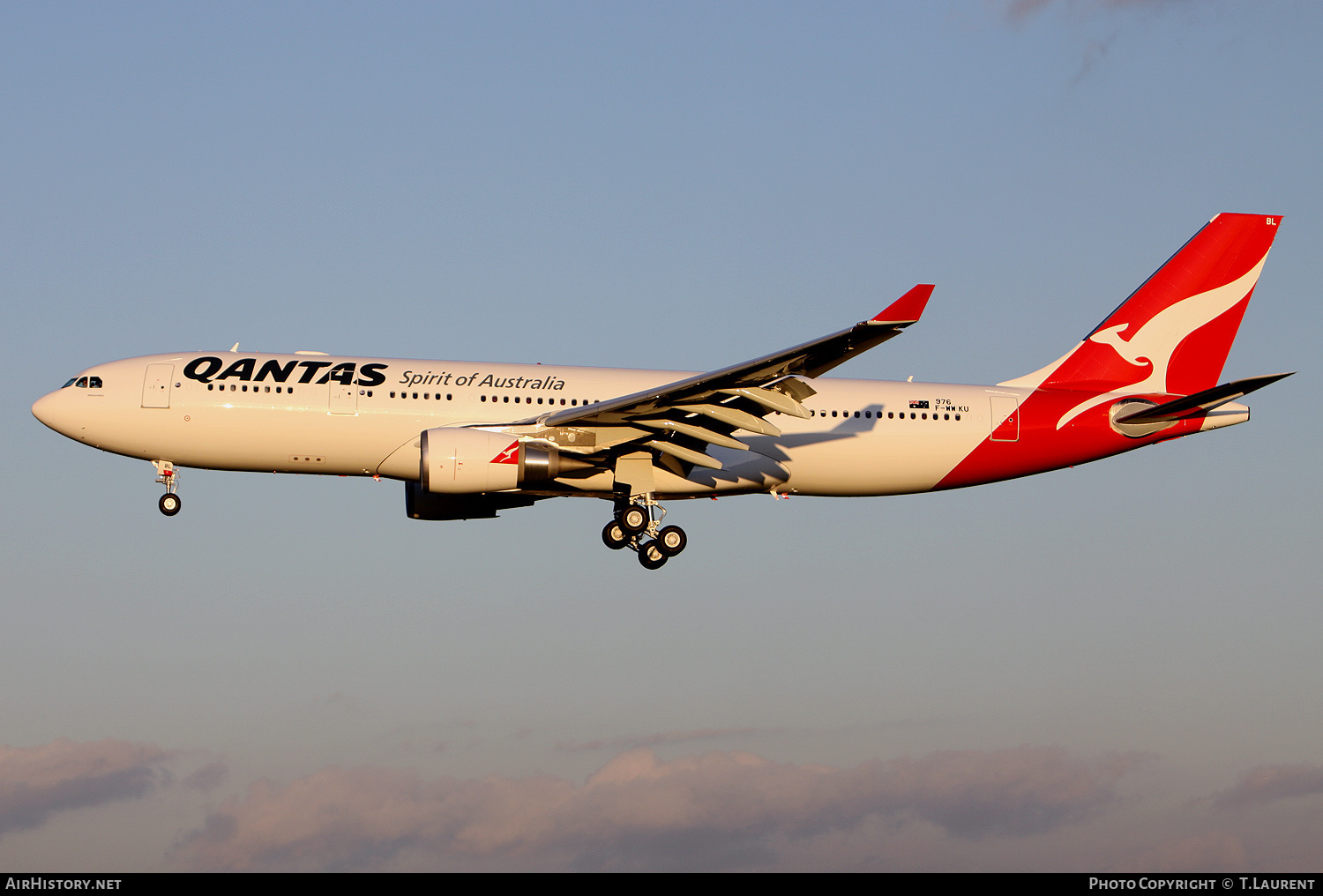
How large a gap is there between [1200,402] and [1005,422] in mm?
4565

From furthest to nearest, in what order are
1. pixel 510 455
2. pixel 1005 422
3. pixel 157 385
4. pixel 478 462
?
1. pixel 1005 422
2. pixel 157 385
3. pixel 510 455
4. pixel 478 462

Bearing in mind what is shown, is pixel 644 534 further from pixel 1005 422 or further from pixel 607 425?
pixel 1005 422

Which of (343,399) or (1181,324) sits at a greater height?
(1181,324)

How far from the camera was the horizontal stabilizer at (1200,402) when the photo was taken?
1233 inches

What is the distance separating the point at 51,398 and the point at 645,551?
14316 mm

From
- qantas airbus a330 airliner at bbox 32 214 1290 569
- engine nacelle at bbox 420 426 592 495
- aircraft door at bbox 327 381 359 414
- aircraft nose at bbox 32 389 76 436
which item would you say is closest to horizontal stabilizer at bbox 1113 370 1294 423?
qantas airbus a330 airliner at bbox 32 214 1290 569

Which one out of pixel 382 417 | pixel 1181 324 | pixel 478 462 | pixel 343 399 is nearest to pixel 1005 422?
pixel 1181 324

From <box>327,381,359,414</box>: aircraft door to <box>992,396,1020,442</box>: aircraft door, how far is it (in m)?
15.5

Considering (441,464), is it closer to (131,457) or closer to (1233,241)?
(131,457)

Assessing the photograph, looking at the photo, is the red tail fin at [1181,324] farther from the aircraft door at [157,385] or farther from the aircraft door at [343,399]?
the aircraft door at [157,385]

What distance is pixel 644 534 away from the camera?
1364 inches

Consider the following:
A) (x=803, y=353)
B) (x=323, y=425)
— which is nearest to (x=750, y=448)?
(x=803, y=353)

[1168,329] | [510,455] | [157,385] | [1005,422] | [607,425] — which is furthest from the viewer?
[1168,329]

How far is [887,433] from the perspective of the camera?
116ft
